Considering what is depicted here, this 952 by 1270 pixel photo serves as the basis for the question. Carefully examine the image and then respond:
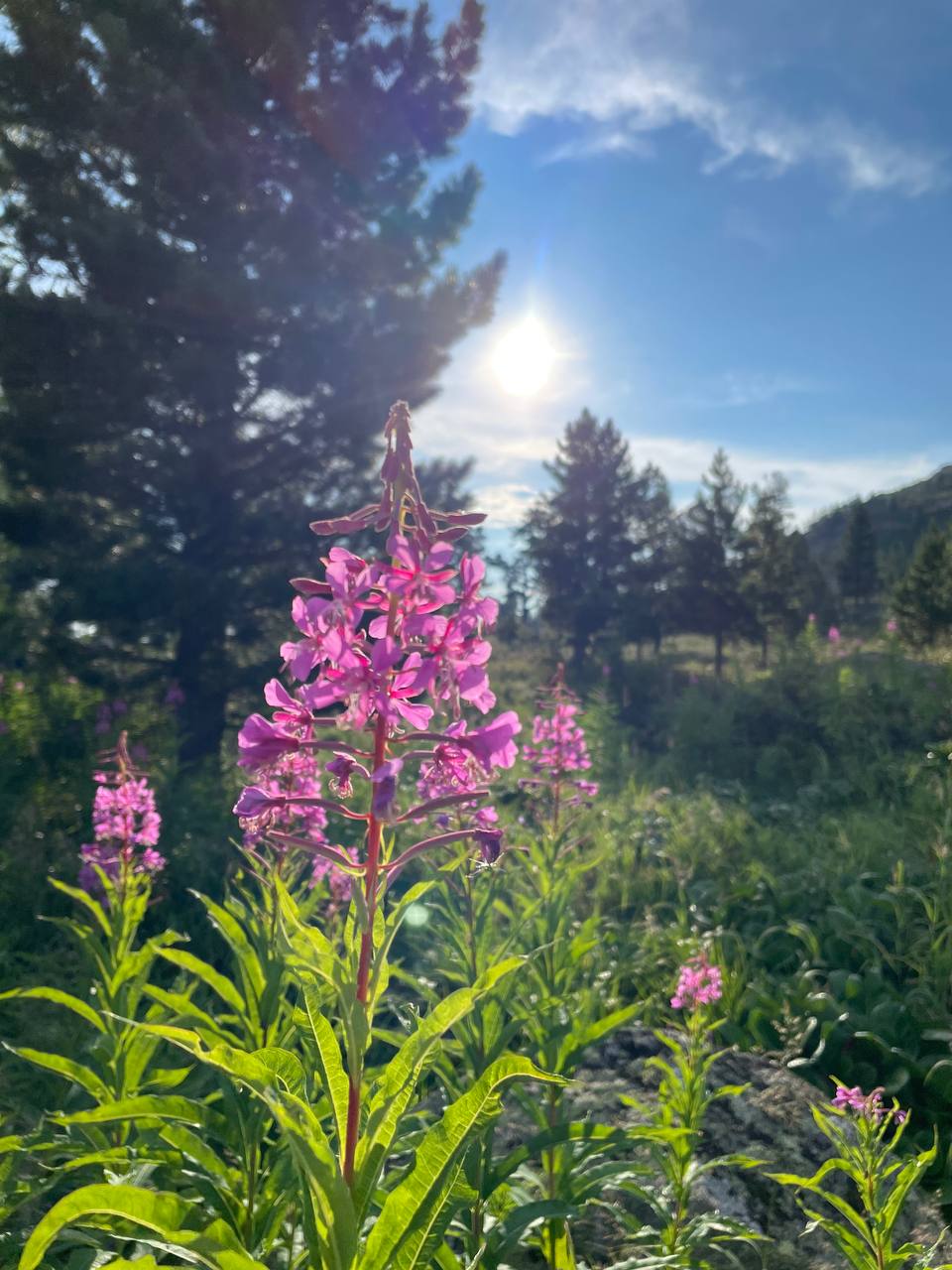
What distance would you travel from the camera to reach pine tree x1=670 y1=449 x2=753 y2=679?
2341 centimetres

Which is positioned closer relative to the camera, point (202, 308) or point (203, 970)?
point (203, 970)

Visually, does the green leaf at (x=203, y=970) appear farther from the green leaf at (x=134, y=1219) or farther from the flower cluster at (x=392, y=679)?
the flower cluster at (x=392, y=679)

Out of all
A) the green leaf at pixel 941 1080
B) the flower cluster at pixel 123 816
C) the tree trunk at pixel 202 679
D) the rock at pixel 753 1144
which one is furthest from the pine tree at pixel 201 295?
the green leaf at pixel 941 1080

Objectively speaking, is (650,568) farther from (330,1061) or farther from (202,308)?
(330,1061)

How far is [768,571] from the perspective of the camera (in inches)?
905

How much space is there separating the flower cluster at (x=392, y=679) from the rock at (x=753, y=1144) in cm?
138

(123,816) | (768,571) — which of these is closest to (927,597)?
(768,571)

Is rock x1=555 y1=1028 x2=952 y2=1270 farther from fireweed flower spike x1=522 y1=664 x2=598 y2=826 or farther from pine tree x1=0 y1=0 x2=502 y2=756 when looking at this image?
pine tree x1=0 y1=0 x2=502 y2=756

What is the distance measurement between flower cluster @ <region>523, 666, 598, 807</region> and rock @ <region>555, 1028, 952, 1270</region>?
3.83 ft

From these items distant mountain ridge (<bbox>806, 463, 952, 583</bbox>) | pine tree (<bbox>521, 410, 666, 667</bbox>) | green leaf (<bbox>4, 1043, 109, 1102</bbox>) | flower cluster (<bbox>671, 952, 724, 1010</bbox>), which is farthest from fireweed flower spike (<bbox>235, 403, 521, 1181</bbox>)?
distant mountain ridge (<bbox>806, 463, 952, 583</bbox>)

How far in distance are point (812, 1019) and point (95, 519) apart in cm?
894

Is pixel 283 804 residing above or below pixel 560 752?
above

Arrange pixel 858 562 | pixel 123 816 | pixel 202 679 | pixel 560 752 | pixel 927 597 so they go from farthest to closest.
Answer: pixel 858 562, pixel 927 597, pixel 202 679, pixel 560 752, pixel 123 816

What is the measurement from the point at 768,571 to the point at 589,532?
19.6 feet
